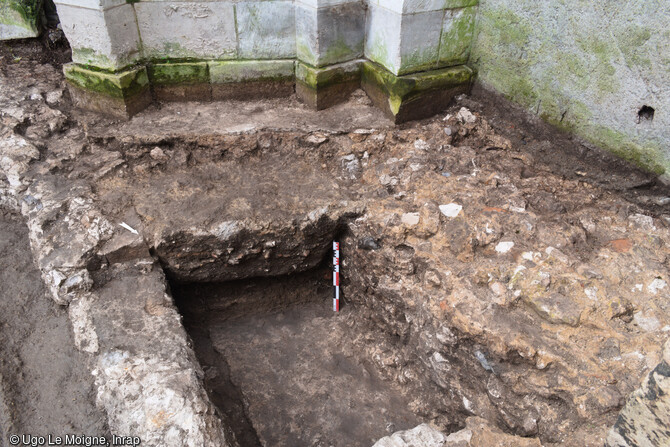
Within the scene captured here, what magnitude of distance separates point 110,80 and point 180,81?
0.58 meters

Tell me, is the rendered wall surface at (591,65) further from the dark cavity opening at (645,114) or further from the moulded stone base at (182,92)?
the moulded stone base at (182,92)

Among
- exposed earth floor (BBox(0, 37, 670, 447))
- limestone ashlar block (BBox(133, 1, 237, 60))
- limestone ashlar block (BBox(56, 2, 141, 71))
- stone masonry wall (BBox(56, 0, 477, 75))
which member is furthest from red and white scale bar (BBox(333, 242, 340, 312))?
limestone ashlar block (BBox(56, 2, 141, 71))

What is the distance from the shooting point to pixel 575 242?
2943 mm

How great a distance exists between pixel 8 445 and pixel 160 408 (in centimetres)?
86

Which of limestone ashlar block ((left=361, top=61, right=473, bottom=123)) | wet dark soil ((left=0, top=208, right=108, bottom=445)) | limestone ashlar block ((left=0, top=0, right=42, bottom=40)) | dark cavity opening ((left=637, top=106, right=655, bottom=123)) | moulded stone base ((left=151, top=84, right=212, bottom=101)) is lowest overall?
wet dark soil ((left=0, top=208, right=108, bottom=445))

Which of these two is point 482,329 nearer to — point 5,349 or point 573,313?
point 573,313

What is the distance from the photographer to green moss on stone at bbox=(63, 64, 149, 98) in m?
3.92

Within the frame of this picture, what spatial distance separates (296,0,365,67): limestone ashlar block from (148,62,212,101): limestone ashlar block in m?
0.88

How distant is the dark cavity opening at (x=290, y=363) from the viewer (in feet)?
10.5

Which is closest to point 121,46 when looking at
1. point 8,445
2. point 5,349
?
point 5,349

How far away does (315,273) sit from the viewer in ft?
12.9

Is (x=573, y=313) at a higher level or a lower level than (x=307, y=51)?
lower

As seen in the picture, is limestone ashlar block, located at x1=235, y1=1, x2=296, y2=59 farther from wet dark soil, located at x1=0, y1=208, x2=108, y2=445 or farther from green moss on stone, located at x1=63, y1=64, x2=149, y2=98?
wet dark soil, located at x1=0, y1=208, x2=108, y2=445

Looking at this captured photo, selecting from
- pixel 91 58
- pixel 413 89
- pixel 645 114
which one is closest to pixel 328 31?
pixel 413 89
